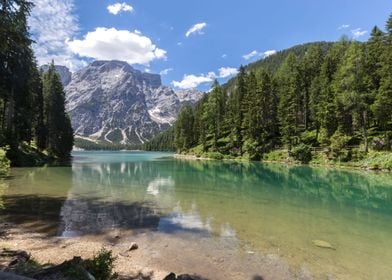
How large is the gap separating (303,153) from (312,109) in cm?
1672

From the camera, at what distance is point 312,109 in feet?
245

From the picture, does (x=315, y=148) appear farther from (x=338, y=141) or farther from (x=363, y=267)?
(x=363, y=267)

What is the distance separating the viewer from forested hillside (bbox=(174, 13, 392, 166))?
55.7m

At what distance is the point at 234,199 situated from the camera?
23.7 meters

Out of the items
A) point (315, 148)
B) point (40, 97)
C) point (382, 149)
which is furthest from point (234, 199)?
point (40, 97)

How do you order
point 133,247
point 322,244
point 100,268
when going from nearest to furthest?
point 100,268 < point 133,247 < point 322,244

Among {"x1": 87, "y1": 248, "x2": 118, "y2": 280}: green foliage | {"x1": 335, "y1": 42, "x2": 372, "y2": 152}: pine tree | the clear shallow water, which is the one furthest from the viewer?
{"x1": 335, "y1": 42, "x2": 372, "y2": 152}: pine tree

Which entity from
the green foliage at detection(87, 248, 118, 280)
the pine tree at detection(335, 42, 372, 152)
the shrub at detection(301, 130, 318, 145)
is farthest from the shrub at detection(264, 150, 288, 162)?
the green foliage at detection(87, 248, 118, 280)

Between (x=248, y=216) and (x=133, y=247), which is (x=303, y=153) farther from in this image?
(x=133, y=247)

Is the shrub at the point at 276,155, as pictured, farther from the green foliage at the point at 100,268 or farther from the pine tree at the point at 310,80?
the green foliage at the point at 100,268

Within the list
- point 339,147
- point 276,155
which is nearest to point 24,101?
point 276,155

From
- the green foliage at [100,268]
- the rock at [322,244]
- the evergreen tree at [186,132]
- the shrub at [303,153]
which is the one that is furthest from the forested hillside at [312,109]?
the green foliage at [100,268]

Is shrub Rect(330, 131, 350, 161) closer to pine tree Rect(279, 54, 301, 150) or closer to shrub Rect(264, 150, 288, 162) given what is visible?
pine tree Rect(279, 54, 301, 150)

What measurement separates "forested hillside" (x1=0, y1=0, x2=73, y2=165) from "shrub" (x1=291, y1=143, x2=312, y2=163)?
158ft
